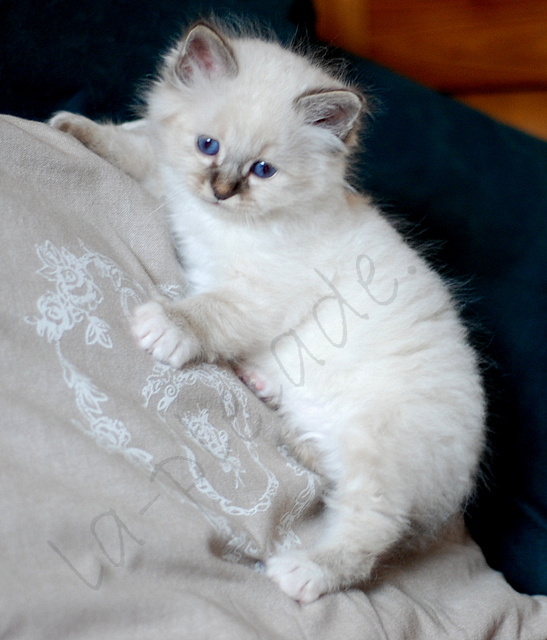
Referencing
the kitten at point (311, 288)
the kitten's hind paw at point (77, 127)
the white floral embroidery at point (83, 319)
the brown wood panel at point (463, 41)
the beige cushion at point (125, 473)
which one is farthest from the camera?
the brown wood panel at point (463, 41)

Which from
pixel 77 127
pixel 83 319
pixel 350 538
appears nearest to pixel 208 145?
pixel 77 127

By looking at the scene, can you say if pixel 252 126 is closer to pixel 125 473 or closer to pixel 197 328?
pixel 197 328

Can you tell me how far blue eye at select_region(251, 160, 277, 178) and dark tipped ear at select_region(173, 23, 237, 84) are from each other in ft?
0.89

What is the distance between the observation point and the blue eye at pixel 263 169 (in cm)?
152

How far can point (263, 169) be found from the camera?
154 cm

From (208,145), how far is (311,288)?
482 millimetres

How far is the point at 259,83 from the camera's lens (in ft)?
5.11

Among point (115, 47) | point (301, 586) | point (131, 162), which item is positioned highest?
point (115, 47)

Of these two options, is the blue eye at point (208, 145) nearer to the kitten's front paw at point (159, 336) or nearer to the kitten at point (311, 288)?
the kitten at point (311, 288)

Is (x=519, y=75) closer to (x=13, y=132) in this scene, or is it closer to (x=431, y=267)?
(x=431, y=267)

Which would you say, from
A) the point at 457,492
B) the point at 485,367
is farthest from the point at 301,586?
the point at 485,367

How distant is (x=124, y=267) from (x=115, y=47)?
988mm

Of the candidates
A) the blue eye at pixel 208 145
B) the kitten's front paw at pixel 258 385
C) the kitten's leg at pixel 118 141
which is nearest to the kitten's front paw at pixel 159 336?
the kitten's front paw at pixel 258 385

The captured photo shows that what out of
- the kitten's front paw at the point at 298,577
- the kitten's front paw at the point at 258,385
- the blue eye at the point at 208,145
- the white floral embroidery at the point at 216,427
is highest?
the blue eye at the point at 208,145
